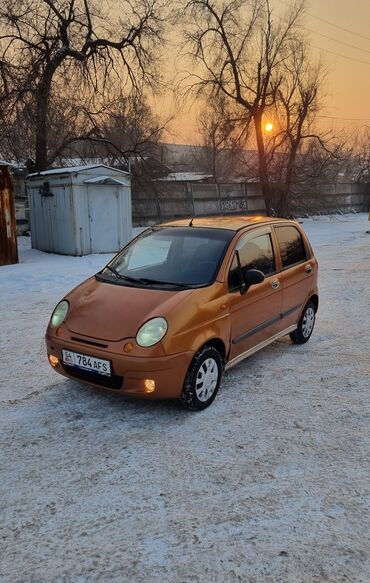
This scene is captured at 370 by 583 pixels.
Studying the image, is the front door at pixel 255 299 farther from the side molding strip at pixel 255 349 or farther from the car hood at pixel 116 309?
the car hood at pixel 116 309

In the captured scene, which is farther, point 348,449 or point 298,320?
point 298,320

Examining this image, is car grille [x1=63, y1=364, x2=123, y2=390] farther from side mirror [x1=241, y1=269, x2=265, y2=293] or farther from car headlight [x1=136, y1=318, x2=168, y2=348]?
side mirror [x1=241, y1=269, x2=265, y2=293]

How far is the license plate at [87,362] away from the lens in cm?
367

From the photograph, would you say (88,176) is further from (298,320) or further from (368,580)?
(368,580)

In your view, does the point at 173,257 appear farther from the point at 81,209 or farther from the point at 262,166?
the point at 262,166

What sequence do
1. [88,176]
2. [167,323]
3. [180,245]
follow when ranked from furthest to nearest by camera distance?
[88,176] < [180,245] < [167,323]

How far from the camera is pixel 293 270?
5344 mm

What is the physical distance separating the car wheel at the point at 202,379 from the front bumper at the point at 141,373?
84 millimetres

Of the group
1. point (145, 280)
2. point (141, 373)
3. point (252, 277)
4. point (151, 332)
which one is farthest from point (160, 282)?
point (141, 373)

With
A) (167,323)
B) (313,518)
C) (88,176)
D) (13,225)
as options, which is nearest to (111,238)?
(88,176)

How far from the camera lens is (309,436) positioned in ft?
11.8

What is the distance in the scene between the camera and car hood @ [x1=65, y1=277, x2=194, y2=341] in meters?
3.70

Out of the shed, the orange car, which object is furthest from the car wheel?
the shed

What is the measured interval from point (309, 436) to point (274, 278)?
1.84 m
